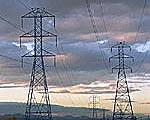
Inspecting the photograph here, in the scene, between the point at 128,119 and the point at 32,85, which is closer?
the point at 32,85

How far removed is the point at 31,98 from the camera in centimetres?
5481

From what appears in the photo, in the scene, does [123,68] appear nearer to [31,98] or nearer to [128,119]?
[128,119]

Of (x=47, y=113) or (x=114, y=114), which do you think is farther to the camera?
(x=114, y=114)

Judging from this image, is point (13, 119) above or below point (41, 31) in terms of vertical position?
below

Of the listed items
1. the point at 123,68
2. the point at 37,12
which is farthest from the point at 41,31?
the point at 123,68

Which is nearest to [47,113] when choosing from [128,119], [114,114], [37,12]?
[37,12]

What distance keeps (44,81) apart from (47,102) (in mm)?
2173

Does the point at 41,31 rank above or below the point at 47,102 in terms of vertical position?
above

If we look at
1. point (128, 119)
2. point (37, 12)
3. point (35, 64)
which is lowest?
point (128, 119)

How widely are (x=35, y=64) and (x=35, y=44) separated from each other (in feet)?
6.01

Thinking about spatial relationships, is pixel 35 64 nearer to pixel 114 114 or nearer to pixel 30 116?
pixel 30 116

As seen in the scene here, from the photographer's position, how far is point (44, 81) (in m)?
54.8

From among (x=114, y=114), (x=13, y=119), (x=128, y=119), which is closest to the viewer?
(x=13, y=119)

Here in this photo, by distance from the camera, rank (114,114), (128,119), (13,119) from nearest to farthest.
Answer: (13,119) → (114,114) → (128,119)
